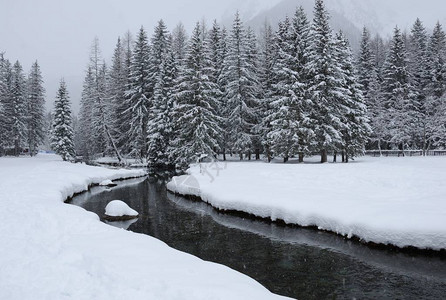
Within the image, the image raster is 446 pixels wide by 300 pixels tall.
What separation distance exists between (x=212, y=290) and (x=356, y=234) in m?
8.82

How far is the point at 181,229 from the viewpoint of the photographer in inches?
636

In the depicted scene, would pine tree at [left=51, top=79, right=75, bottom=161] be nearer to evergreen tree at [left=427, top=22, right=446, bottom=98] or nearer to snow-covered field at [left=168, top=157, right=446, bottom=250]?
snow-covered field at [left=168, top=157, right=446, bottom=250]

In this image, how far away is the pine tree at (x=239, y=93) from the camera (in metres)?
38.8

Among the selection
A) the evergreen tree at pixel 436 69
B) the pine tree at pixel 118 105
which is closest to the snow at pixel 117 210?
the pine tree at pixel 118 105

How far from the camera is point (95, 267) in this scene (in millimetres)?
7922

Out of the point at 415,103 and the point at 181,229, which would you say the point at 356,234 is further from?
the point at 415,103

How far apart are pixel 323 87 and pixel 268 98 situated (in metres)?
7.50

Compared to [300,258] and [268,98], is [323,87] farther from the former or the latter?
[300,258]

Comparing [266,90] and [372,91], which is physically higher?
Result: [372,91]

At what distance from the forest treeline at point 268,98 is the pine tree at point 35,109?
3.35 metres

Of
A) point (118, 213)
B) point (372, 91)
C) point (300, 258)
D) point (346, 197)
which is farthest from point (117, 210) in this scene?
point (372, 91)

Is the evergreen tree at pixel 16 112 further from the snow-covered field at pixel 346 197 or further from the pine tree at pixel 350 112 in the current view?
the pine tree at pixel 350 112

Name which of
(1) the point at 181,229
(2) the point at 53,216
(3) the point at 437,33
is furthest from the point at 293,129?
(3) the point at 437,33

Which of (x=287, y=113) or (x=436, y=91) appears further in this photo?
(x=436, y=91)
